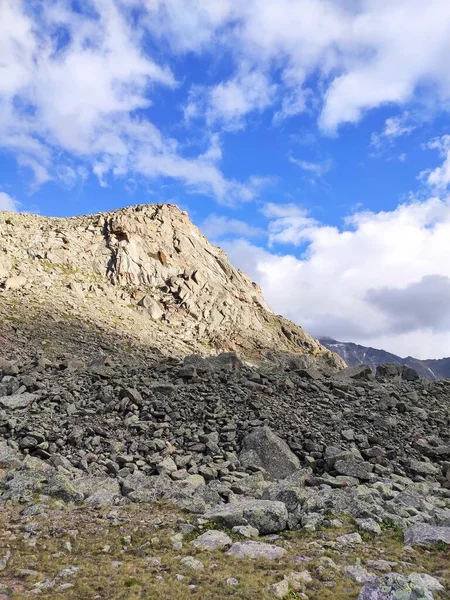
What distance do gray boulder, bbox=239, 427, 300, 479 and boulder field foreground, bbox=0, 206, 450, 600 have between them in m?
0.05

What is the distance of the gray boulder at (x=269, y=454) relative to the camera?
565 inches

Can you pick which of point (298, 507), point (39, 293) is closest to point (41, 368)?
point (298, 507)

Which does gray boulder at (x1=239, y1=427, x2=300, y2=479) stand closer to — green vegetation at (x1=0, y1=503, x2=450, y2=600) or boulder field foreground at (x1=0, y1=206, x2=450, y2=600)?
boulder field foreground at (x1=0, y1=206, x2=450, y2=600)

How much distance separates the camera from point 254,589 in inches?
266

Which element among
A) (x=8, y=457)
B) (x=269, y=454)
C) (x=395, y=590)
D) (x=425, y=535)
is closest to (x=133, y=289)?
(x=8, y=457)

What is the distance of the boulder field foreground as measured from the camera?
23.9 feet

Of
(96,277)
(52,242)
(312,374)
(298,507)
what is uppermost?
(52,242)

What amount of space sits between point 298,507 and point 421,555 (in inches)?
110

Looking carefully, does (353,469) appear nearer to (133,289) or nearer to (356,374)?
(356,374)

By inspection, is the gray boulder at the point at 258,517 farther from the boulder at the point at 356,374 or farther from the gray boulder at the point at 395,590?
the boulder at the point at 356,374

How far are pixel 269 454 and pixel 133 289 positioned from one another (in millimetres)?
51595

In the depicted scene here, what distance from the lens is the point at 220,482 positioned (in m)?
12.7

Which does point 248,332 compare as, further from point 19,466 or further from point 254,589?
point 254,589

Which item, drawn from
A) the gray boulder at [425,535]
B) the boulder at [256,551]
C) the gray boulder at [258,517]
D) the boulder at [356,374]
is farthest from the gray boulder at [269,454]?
the boulder at [356,374]
